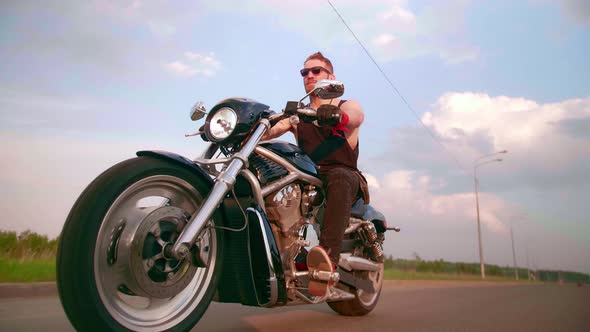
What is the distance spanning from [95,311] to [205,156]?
4.32ft

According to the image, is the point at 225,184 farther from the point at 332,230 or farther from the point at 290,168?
the point at 332,230

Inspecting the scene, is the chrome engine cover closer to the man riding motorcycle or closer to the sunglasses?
the man riding motorcycle

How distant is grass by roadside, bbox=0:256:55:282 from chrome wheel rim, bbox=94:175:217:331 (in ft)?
14.0

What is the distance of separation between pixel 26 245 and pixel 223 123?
20.6 ft

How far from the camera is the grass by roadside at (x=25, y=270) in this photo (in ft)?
19.4

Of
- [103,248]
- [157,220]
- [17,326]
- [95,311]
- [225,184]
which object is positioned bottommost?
[17,326]

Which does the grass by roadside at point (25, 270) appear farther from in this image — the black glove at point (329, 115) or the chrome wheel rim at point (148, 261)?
the black glove at point (329, 115)

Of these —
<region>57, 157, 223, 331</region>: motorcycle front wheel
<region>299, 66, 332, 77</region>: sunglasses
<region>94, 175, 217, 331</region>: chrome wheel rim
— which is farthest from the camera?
<region>299, 66, 332, 77</region>: sunglasses

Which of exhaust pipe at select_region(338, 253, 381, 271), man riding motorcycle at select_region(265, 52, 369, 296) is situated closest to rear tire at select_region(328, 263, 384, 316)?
exhaust pipe at select_region(338, 253, 381, 271)

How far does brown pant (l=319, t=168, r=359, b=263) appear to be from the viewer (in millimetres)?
3416

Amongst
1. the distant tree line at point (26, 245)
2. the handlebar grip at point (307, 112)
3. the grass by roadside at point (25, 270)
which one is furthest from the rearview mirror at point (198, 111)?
the distant tree line at point (26, 245)

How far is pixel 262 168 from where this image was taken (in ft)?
10.4

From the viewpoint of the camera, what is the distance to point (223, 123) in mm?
3000

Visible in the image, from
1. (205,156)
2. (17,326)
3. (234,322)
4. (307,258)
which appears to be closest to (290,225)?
(307,258)
